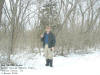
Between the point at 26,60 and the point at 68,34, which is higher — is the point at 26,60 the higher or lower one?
the lower one

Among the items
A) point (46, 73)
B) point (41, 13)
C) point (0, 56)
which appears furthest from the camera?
point (41, 13)

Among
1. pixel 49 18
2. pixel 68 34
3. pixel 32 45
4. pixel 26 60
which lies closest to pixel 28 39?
pixel 32 45

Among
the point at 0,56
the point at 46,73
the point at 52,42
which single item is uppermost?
the point at 52,42

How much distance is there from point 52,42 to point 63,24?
13.5 ft

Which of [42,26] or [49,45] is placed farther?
[42,26]

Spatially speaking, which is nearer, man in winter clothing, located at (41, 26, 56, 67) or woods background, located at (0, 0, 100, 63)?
man in winter clothing, located at (41, 26, 56, 67)

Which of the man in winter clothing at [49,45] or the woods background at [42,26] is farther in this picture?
the woods background at [42,26]

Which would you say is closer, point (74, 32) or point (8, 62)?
point (8, 62)

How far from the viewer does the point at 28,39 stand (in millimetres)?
11867

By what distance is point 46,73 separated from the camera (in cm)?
545

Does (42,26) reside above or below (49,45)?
above

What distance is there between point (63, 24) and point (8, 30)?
363 centimetres

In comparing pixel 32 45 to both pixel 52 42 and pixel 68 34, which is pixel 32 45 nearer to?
pixel 68 34

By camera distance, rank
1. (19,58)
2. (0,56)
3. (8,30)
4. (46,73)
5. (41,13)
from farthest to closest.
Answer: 1. (41,13)
2. (8,30)
3. (19,58)
4. (0,56)
5. (46,73)
